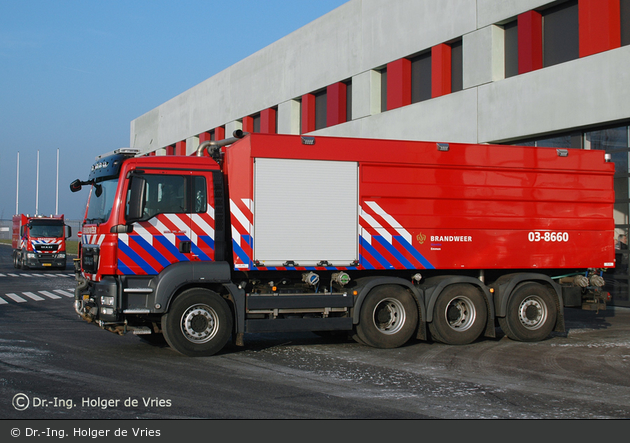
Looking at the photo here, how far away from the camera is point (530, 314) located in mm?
11258

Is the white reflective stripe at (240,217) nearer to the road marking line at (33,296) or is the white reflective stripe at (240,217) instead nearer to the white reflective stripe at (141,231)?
the white reflective stripe at (141,231)

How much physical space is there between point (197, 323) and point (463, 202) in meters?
4.71

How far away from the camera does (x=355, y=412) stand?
20.9 feet

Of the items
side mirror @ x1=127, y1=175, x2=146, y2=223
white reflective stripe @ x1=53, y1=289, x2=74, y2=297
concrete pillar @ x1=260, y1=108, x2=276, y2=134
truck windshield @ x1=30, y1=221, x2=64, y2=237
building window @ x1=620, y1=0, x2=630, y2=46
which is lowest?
white reflective stripe @ x1=53, y1=289, x2=74, y2=297

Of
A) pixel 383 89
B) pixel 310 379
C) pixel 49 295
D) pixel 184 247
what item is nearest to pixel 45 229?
pixel 49 295

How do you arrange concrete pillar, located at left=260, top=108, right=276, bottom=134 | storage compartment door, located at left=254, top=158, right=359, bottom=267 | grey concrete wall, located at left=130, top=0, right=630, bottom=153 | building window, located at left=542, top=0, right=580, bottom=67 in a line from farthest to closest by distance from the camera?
concrete pillar, located at left=260, top=108, right=276, bottom=134 < building window, located at left=542, top=0, right=580, bottom=67 < grey concrete wall, located at left=130, top=0, right=630, bottom=153 < storage compartment door, located at left=254, top=158, right=359, bottom=267

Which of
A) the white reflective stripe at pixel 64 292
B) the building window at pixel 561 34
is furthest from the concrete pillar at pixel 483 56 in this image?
the white reflective stripe at pixel 64 292

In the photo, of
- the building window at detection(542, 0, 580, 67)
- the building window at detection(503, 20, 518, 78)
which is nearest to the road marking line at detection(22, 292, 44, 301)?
the building window at detection(503, 20, 518, 78)

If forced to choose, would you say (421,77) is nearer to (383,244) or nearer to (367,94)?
(367,94)

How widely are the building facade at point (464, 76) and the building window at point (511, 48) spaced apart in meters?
0.03

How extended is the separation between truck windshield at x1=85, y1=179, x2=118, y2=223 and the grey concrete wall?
11.5 metres

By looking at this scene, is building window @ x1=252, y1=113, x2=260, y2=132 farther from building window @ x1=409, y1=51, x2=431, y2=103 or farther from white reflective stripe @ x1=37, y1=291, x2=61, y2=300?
white reflective stripe @ x1=37, y1=291, x2=61, y2=300

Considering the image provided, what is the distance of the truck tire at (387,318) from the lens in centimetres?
1020

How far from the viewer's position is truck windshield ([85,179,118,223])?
962 cm
